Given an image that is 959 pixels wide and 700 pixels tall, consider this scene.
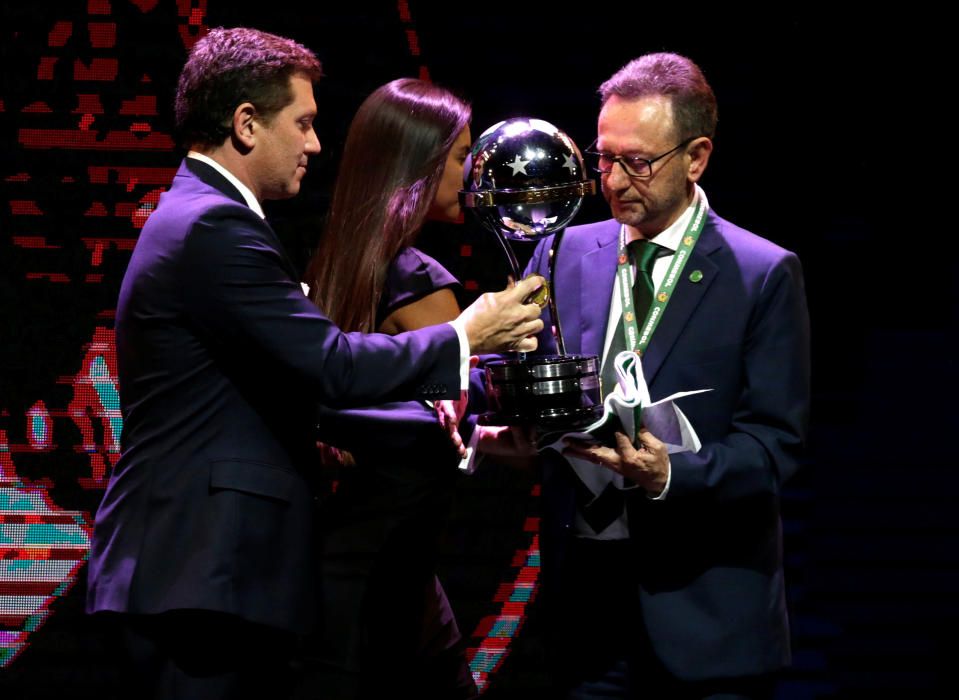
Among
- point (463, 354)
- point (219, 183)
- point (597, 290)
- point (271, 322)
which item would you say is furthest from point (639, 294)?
point (219, 183)

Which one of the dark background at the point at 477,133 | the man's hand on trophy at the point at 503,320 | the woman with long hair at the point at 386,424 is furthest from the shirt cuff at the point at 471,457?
the dark background at the point at 477,133

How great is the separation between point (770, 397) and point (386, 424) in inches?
35.7

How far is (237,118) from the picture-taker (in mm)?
2453

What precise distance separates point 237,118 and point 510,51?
5.45 ft

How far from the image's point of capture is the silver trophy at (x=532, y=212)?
234 cm

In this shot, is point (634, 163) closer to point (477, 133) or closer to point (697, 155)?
point (697, 155)

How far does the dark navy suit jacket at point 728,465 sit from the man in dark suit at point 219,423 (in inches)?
21.6

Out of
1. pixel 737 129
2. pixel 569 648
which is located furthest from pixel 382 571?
pixel 737 129

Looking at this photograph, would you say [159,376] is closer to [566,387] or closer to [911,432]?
[566,387]

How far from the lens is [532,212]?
2.43m

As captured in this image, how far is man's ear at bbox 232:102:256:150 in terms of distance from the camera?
2455 millimetres

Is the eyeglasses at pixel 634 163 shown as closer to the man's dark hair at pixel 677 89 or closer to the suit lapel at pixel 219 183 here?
the man's dark hair at pixel 677 89

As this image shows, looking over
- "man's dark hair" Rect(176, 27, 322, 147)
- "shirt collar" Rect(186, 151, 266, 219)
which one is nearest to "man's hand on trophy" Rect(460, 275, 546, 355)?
"shirt collar" Rect(186, 151, 266, 219)

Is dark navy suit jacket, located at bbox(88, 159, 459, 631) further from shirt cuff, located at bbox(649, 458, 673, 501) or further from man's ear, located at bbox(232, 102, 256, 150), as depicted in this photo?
shirt cuff, located at bbox(649, 458, 673, 501)
